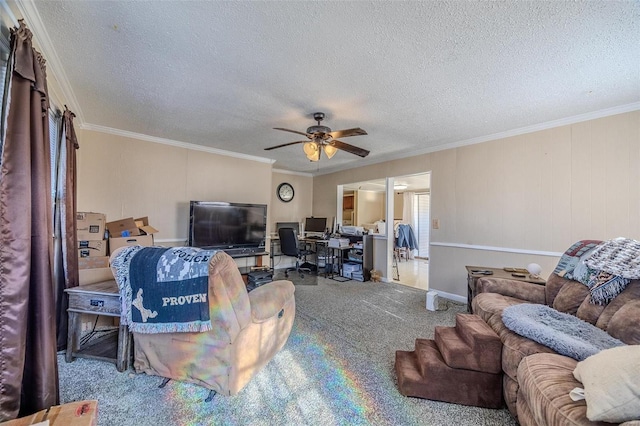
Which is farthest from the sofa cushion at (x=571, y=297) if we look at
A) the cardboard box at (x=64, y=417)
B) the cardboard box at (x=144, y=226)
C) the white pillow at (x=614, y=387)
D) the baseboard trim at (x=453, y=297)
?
the cardboard box at (x=144, y=226)

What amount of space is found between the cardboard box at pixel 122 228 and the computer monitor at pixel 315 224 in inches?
143

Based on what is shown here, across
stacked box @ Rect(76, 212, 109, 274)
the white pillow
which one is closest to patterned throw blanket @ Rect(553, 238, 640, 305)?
the white pillow

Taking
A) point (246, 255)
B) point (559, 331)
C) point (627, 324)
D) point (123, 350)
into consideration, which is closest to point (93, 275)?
point (123, 350)

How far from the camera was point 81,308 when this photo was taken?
2.10m

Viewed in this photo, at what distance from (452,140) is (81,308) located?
452 cm

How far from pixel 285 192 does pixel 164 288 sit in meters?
4.73

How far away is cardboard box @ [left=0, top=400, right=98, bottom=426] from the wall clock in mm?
5177

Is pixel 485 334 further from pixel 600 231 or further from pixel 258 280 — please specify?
pixel 258 280

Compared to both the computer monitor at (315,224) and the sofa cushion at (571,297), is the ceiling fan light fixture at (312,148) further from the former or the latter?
the computer monitor at (315,224)

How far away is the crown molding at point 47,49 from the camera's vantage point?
1.48 meters

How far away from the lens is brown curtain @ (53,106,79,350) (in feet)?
7.34

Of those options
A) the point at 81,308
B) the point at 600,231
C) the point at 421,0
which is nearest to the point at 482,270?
the point at 600,231

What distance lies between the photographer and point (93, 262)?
2.61m

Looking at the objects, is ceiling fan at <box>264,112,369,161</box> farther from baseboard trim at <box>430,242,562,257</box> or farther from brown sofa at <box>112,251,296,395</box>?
baseboard trim at <box>430,242,562,257</box>
